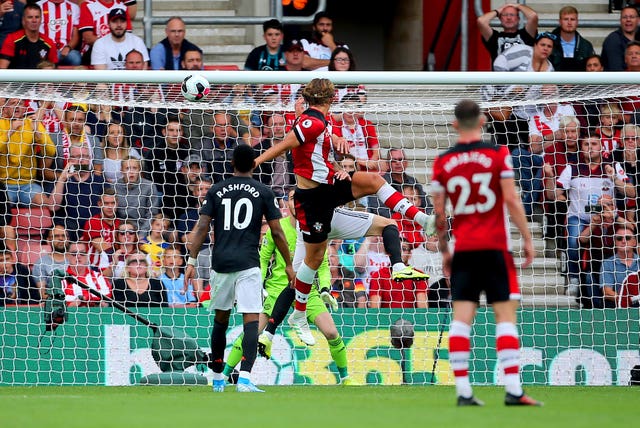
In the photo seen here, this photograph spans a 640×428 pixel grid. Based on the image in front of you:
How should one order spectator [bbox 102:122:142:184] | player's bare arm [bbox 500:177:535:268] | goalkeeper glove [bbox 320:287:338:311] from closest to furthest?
player's bare arm [bbox 500:177:535:268], goalkeeper glove [bbox 320:287:338:311], spectator [bbox 102:122:142:184]

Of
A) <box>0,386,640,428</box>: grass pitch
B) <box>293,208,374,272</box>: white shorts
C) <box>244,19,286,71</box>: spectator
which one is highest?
<box>244,19,286,71</box>: spectator

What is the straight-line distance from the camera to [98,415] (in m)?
7.98

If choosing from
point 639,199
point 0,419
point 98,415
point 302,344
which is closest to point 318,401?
point 98,415

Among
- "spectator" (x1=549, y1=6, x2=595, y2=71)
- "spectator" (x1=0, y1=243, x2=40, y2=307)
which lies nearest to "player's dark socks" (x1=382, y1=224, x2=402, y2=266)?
"spectator" (x1=0, y1=243, x2=40, y2=307)

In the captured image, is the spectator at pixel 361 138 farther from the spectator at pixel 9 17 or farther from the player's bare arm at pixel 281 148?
the spectator at pixel 9 17

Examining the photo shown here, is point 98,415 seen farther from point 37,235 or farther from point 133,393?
point 37,235

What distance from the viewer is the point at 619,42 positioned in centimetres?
1647

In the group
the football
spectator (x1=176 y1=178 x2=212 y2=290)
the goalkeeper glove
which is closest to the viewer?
the football

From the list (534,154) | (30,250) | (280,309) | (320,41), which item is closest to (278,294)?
(280,309)

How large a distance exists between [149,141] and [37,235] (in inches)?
67.6

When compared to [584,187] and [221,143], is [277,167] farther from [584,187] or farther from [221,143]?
[584,187]

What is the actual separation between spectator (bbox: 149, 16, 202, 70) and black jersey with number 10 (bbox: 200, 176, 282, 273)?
522 centimetres

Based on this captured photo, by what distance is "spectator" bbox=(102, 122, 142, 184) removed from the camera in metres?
13.7

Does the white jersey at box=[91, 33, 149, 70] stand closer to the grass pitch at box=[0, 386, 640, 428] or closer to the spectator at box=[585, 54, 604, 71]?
the grass pitch at box=[0, 386, 640, 428]
